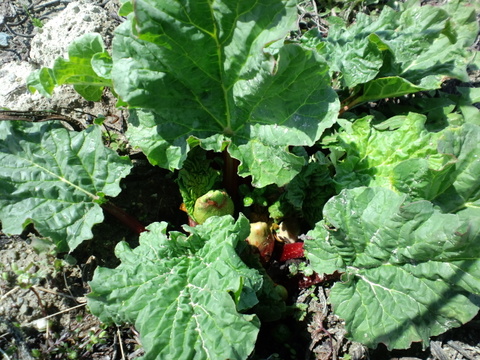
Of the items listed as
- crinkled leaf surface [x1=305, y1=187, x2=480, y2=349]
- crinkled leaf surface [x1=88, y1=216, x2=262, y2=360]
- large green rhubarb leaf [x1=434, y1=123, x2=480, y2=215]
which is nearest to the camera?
crinkled leaf surface [x1=88, y1=216, x2=262, y2=360]

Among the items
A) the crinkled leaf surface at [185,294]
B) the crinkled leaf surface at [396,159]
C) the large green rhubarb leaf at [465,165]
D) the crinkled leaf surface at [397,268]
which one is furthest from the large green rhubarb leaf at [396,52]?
→ the crinkled leaf surface at [185,294]

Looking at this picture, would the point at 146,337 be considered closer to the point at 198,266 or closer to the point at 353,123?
the point at 198,266


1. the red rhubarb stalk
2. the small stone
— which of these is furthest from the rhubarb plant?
the small stone

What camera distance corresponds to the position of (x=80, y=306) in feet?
7.56

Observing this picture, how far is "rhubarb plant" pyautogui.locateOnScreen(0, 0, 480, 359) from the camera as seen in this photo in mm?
1856

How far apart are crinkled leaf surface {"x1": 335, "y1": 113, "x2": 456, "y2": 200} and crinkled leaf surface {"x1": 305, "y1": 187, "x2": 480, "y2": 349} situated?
0.30m

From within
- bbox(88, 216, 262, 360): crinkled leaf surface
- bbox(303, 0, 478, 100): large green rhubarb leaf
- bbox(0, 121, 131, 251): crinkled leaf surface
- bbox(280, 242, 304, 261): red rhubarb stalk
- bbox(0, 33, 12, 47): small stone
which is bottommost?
bbox(280, 242, 304, 261): red rhubarb stalk

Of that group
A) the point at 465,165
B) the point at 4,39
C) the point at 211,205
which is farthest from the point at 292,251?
the point at 4,39

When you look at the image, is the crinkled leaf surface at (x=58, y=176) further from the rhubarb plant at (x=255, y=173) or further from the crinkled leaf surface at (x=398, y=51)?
the crinkled leaf surface at (x=398, y=51)

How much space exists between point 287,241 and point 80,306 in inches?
51.3

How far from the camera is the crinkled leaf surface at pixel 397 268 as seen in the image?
1.87 metres

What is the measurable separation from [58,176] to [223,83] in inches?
42.3

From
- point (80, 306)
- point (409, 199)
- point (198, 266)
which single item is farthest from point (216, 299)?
point (409, 199)

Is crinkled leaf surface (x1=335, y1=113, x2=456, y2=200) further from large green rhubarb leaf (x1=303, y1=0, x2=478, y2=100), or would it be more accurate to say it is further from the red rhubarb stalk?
the red rhubarb stalk
